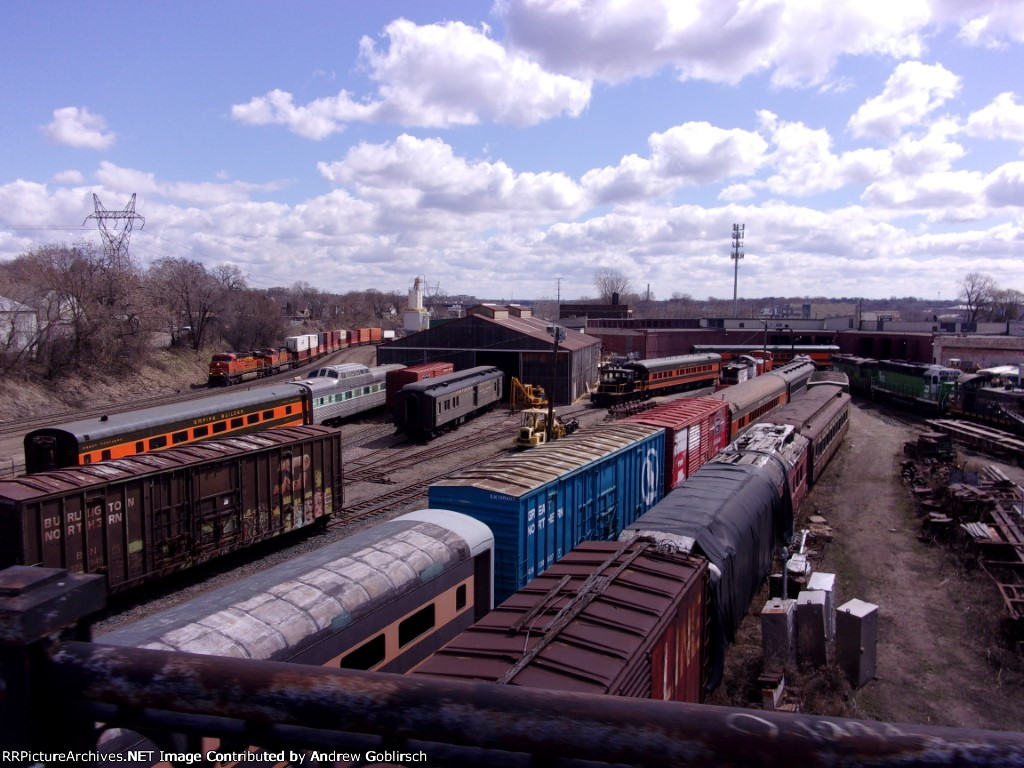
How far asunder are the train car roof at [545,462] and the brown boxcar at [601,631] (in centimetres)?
301

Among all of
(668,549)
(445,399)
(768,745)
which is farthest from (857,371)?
(768,745)

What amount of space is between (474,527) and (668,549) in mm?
3295

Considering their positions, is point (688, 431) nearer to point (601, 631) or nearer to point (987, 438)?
point (601, 631)

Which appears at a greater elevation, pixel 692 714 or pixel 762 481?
pixel 692 714

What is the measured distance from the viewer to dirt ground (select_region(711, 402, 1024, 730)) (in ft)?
41.4

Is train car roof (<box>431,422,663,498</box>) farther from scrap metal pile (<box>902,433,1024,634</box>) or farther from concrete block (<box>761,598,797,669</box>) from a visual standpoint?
scrap metal pile (<box>902,433,1024,634</box>)

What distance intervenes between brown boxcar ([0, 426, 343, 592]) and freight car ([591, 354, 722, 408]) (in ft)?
91.3

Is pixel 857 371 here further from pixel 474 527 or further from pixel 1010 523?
pixel 474 527

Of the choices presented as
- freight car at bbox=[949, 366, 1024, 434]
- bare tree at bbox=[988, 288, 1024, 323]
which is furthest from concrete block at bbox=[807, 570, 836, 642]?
bare tree at bbox=[988, 288, 1024, 323]

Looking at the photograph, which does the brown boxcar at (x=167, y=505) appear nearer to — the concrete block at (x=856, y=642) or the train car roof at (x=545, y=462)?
the train car roof at (x=545, y=462)

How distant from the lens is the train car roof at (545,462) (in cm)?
1428

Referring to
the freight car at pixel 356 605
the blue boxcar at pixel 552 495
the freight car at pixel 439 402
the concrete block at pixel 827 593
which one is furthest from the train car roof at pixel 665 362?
the freight car at pixel 356 605

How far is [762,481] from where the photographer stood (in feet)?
56.6

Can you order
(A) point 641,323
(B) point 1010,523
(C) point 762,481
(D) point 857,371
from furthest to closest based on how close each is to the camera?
(A) point 641,323, (D) point 857,371, (B) point 1010,523, (C) point 762,481
